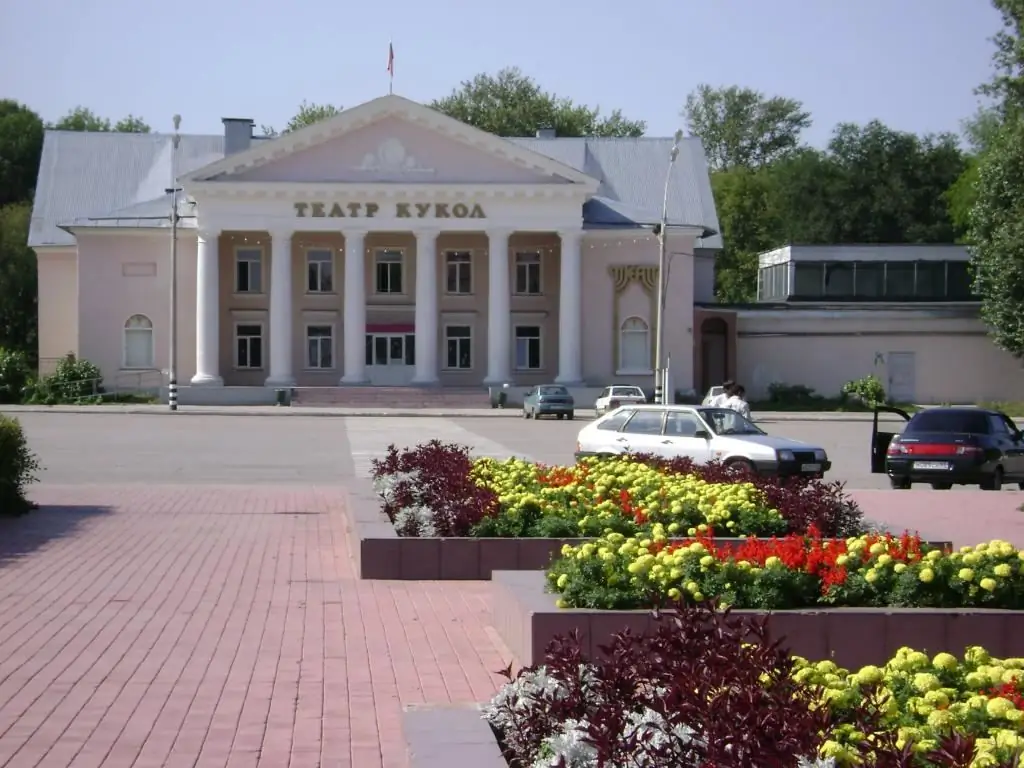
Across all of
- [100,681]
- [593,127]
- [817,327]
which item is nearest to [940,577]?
[100,681]

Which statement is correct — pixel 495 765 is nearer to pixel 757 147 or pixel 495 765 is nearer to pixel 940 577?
pixel 940 577

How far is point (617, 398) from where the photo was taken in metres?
56.5

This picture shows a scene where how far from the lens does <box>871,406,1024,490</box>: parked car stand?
974 inches

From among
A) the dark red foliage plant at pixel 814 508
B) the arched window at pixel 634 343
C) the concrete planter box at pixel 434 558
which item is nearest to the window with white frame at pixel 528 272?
the arched window at pixel 634 343

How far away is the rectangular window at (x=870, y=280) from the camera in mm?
71188

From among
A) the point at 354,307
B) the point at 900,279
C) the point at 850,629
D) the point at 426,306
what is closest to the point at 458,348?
the point at 426,306

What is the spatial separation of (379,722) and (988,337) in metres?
63.4

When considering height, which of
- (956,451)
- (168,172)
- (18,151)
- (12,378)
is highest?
(18,151)

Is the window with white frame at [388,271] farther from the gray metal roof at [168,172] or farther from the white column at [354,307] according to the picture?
the gray metal roof at [168,172]

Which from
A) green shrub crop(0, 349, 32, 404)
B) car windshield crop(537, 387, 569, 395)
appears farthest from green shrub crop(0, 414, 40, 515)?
green shrub crop(0, 349, 32, 404)

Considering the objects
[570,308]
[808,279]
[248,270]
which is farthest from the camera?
[808,279]

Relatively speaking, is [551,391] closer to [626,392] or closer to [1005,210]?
[626,392]

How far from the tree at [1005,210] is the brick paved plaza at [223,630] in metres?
31.4

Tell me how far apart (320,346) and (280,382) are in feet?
15.5
